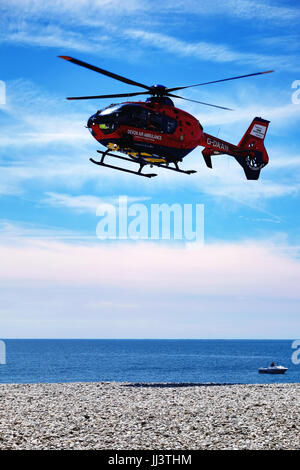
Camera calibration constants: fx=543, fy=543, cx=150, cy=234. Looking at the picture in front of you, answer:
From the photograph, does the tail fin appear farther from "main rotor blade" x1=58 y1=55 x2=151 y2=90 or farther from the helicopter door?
"main rotor blade" x1=58 y1=55 x2=151 y2=90

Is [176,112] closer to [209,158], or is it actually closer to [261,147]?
[209,158]

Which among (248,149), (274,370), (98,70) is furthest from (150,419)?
(274,370)

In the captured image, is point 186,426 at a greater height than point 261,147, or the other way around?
point 261,147

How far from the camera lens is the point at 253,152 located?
107ft

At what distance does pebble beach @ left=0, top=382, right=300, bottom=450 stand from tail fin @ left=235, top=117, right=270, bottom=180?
41.6 ft

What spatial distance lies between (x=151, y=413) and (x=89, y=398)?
5.28 metres

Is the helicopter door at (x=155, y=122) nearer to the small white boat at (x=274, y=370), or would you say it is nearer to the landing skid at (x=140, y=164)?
the landing skid at (x=140, y=164)

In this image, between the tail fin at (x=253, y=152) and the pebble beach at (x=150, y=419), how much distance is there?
12694mm
